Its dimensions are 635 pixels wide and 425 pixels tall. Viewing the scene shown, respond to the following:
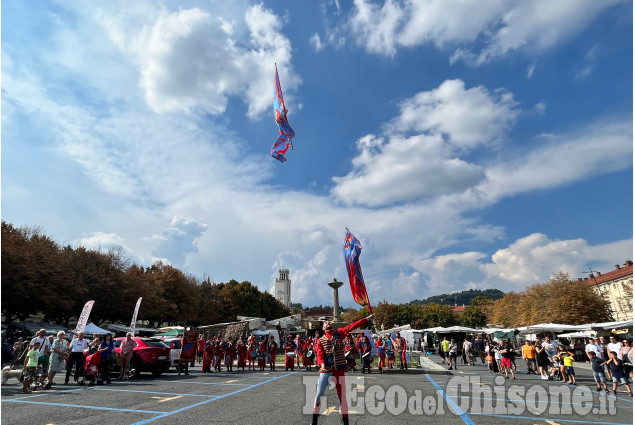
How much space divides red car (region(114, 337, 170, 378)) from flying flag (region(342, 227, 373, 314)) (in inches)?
584

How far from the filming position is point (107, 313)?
144 feet

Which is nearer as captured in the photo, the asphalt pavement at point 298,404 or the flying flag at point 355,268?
the asphalt pavement at point 298,404

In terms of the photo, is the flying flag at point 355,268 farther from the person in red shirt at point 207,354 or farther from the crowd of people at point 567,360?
the person in red shirt at point 207,354

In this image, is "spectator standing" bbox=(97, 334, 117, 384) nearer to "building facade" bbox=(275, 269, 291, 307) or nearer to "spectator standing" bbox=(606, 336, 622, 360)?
"spectator standing" bbox=(606, 336, 622, 360)

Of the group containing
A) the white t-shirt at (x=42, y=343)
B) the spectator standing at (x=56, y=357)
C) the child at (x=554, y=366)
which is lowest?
the child at (x=554, y=366)

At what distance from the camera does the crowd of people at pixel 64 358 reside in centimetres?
1179

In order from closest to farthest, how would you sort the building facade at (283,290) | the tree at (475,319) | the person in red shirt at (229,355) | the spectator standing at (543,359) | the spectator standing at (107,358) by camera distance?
1. the spectator standing at (107,358)
2. the spectator standing at (543,359)
3. the person in red shirt at (229,355)
4. the tree at (475,319)
5. the building facade at (283,290)

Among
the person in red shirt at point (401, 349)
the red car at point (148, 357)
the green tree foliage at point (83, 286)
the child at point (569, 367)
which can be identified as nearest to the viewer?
the child at point (569, 367)

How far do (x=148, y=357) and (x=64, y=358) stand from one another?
312cm

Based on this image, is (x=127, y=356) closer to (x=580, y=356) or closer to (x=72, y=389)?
(x=72, y=389)

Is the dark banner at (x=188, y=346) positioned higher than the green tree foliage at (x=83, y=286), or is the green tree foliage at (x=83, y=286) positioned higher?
the green tree foliage at (x=83, y=286)

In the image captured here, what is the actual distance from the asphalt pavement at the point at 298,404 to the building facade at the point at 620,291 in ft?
219

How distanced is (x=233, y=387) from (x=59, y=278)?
3079 centimetres

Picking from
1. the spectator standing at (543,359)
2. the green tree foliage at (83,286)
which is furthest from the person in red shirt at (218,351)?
the green tree foliage at (83,286)
